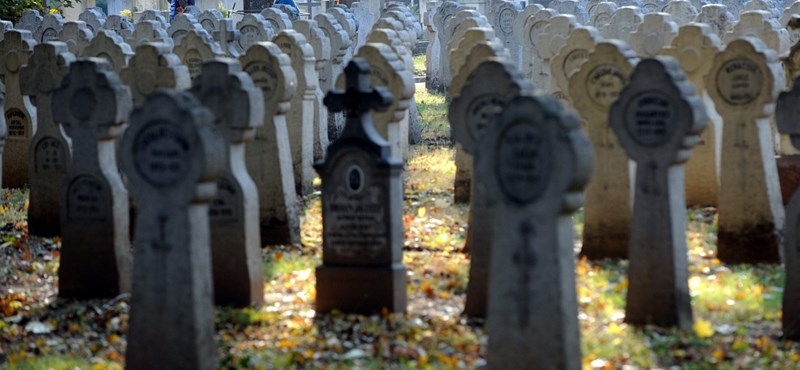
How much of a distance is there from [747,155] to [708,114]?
171cm

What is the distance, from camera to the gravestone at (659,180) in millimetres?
9578

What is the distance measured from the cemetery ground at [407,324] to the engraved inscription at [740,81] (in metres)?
1.38

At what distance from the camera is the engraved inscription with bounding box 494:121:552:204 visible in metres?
7.18

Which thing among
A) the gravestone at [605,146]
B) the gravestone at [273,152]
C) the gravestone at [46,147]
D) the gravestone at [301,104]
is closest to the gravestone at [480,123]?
the gravestone at [605,146]

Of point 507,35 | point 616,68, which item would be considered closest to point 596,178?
point 616,68

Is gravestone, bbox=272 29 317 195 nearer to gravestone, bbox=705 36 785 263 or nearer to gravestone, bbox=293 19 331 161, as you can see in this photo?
gravestone, bbox=293 19 331 161

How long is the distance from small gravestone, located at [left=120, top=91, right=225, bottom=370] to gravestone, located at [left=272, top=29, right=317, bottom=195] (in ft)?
24.2

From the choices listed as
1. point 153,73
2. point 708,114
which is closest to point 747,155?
point 708,114

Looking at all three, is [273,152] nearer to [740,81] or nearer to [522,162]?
[740,81]

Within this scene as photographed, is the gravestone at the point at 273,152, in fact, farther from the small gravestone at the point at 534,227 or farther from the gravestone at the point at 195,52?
the small gravestone at the point at 534,227

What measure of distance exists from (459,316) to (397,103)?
353 centimetres

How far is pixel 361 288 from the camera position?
1048cm

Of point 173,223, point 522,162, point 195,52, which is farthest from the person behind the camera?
point 195,52

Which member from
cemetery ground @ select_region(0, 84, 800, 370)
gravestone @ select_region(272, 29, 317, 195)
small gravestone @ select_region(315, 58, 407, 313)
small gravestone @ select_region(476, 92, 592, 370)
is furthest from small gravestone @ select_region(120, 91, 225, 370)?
gravestone @ select_region(272, 29, 317, 195)
